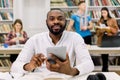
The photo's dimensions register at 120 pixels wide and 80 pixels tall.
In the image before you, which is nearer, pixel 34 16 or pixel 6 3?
pixel 6 3

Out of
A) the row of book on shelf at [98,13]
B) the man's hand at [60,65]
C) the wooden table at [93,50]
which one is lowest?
the wooden table at [93,50]

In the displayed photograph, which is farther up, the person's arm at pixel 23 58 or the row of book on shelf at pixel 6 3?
the row of book on shelf at pixel 6 3

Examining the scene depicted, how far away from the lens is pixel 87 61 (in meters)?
2.32

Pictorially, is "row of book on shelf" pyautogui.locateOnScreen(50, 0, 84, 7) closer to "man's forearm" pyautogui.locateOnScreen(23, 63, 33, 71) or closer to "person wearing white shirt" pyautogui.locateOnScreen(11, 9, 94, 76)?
"person wearing white shirt" pyautogui.locateOnScreen(11, 9, 94, 76)

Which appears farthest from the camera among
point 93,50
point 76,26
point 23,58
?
point 76,26

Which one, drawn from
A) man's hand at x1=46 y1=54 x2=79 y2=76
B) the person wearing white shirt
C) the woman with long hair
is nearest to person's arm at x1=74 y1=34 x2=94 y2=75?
the person wearing white shirt

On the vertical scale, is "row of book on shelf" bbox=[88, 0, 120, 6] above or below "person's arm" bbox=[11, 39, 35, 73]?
above

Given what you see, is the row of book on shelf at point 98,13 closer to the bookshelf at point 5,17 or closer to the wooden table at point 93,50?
the bookshelf at point 5,17

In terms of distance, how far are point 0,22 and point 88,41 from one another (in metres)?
2.13

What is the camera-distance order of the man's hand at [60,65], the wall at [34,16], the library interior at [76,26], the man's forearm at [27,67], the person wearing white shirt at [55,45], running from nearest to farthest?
the man's hand at [60,65], the man's forearm at [27,67], the person wearing white shirt at [55,45], the library interior at [76,26], the wall at [34,16]

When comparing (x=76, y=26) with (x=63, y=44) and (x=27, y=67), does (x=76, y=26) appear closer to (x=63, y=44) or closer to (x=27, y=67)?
(x=63, y=44)

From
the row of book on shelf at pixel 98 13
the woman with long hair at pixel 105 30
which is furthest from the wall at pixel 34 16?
the woman with long hair at pixel 105 30

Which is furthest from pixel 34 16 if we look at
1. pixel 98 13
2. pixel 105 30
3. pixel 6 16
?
pixel 105 30

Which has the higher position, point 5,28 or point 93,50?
point 5,28
